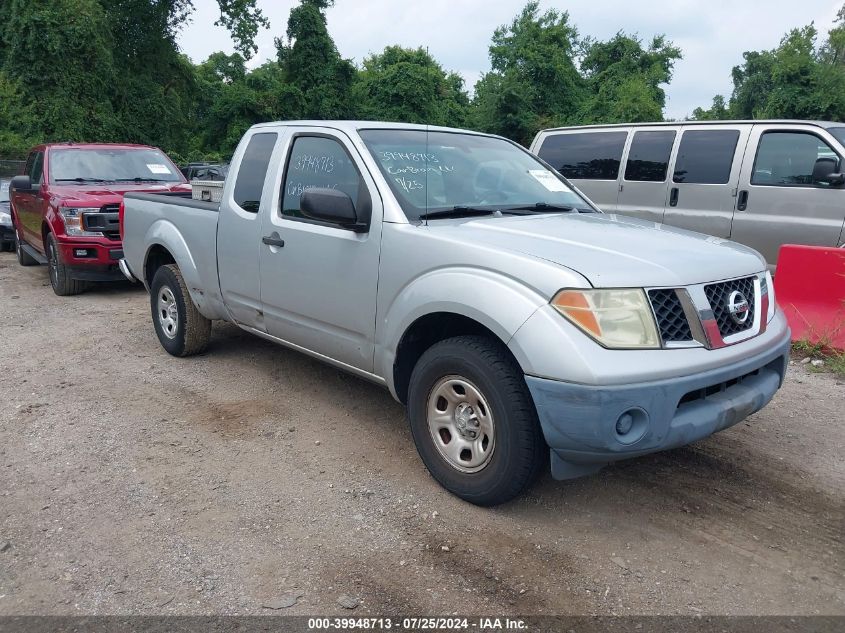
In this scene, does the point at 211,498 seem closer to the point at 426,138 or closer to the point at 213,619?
the point at 213,619

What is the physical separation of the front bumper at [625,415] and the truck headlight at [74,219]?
7.09m

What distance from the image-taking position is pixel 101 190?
8.70 metres

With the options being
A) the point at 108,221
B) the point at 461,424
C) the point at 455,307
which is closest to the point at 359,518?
the point at 461,424

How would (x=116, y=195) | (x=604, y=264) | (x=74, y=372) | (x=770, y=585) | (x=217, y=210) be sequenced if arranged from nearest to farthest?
1. (x=770, y=585)
2. (x=604, y=264)
3. (x=217, y=210)
4. (x=74, y=372)
5. (x=116, y=195)

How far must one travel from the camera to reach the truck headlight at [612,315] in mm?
2811

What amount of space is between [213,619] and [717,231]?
21.3 feet

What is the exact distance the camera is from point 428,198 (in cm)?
381

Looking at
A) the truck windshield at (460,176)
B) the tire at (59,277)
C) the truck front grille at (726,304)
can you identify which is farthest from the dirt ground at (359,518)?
the tire at (59,277)

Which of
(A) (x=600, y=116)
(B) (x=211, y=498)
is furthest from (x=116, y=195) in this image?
(A) (x=600, y=116)

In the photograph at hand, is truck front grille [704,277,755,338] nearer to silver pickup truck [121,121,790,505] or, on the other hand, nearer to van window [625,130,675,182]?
silver pickup truck [121,121,790,505]

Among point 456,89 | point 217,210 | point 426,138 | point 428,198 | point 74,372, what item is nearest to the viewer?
point 428,198

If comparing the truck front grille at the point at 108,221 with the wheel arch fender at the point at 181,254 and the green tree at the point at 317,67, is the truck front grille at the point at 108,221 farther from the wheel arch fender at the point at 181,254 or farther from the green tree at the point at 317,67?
the green tree at the point at 317,67

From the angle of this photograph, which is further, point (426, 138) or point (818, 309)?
point (818, 309)

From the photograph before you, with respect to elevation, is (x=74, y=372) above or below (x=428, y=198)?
below
